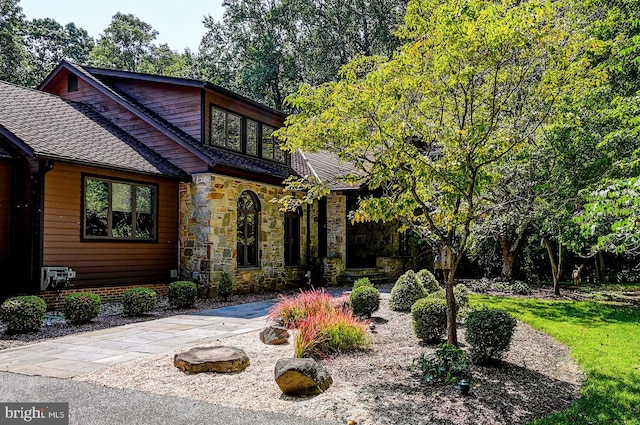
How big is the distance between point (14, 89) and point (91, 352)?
32.6 ft

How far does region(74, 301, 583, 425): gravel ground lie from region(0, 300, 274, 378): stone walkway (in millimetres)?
521

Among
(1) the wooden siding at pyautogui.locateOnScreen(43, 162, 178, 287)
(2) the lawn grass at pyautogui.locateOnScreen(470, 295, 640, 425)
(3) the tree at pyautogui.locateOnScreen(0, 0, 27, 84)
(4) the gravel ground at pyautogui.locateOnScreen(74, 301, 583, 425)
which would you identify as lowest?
(2) the lawn grass at pyautogui.locateOnScreen(470, 295, 640, 425)

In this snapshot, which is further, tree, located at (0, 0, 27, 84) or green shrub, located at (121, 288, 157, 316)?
tree, located at (0, 0, 27, 84)

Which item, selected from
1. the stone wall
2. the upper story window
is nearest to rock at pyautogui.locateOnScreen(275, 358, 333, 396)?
the stone wall

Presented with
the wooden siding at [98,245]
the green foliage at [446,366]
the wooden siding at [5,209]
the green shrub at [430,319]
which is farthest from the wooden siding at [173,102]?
the green foliage at [446,366]

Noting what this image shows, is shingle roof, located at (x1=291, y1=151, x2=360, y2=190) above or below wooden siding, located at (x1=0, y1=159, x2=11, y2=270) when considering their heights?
above

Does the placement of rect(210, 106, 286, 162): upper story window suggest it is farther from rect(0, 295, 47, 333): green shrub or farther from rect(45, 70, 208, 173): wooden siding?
rect(0, 295, 47, 333): green shrub

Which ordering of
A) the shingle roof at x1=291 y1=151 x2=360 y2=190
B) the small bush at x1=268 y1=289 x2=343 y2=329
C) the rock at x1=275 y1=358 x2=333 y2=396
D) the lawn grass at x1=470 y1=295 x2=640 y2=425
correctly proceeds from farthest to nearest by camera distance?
the shingle roof at x1=291 y1=151 x2=360 y2=190
the small bush at x1=268 y1=289 x2=343 y2=329
the rock at x1=275 y1=358 x2=333 y2=396
the lawn grass at x1=470 y1=295 x2=640 y2=425

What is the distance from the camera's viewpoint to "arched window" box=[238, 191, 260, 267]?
45.4 feet

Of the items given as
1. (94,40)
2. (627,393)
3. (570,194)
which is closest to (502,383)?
(627,393)

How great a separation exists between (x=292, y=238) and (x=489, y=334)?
10756 millimetres

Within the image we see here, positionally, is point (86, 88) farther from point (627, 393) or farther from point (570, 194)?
point (627, 393)

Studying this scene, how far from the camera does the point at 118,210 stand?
1148 cm

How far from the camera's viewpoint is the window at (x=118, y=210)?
10.9 metres
